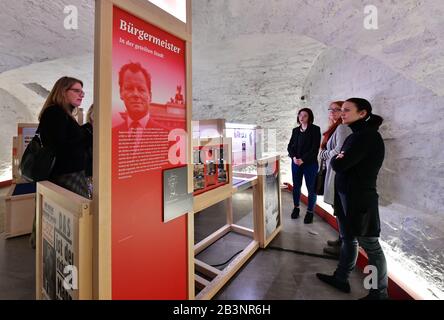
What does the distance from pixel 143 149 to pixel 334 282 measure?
5.51ft

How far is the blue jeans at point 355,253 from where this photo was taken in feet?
4.53

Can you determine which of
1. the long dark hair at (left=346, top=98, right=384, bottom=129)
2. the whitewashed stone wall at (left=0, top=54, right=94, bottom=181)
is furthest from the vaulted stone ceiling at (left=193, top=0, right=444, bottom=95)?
the whitewashed stone wall at (left=0, top=54, right=94, bottom=181)

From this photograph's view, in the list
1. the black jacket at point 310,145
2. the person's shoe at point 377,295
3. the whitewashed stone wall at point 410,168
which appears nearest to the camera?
the person's shoe at point 377,295

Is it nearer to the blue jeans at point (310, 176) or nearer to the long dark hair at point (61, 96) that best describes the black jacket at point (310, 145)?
the blue jeans at point (310, 176)

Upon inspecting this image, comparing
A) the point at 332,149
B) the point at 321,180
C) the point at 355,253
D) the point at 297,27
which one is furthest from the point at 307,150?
the point at 355,253

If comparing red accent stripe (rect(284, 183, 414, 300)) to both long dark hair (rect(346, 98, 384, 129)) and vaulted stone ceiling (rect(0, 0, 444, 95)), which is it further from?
vaulted stone ceiling (rect(0, 0, 444, 95))

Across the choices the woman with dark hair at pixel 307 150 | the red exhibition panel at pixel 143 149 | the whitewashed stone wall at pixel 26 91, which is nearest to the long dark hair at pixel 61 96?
the red exhibition panel at pixel 143 149

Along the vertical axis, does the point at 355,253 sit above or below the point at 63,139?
below

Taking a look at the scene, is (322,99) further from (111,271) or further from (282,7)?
(111,271)

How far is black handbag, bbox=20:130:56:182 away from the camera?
4.46 ft

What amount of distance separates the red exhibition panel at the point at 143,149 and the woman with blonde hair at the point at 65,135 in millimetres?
820

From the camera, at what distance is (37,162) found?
1.37 metres

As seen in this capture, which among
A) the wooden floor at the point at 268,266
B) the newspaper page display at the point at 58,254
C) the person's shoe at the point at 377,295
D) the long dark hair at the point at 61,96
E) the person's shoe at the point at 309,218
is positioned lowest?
the wooden floor at the point at 268,266

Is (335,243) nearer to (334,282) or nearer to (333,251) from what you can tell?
(333,251)
